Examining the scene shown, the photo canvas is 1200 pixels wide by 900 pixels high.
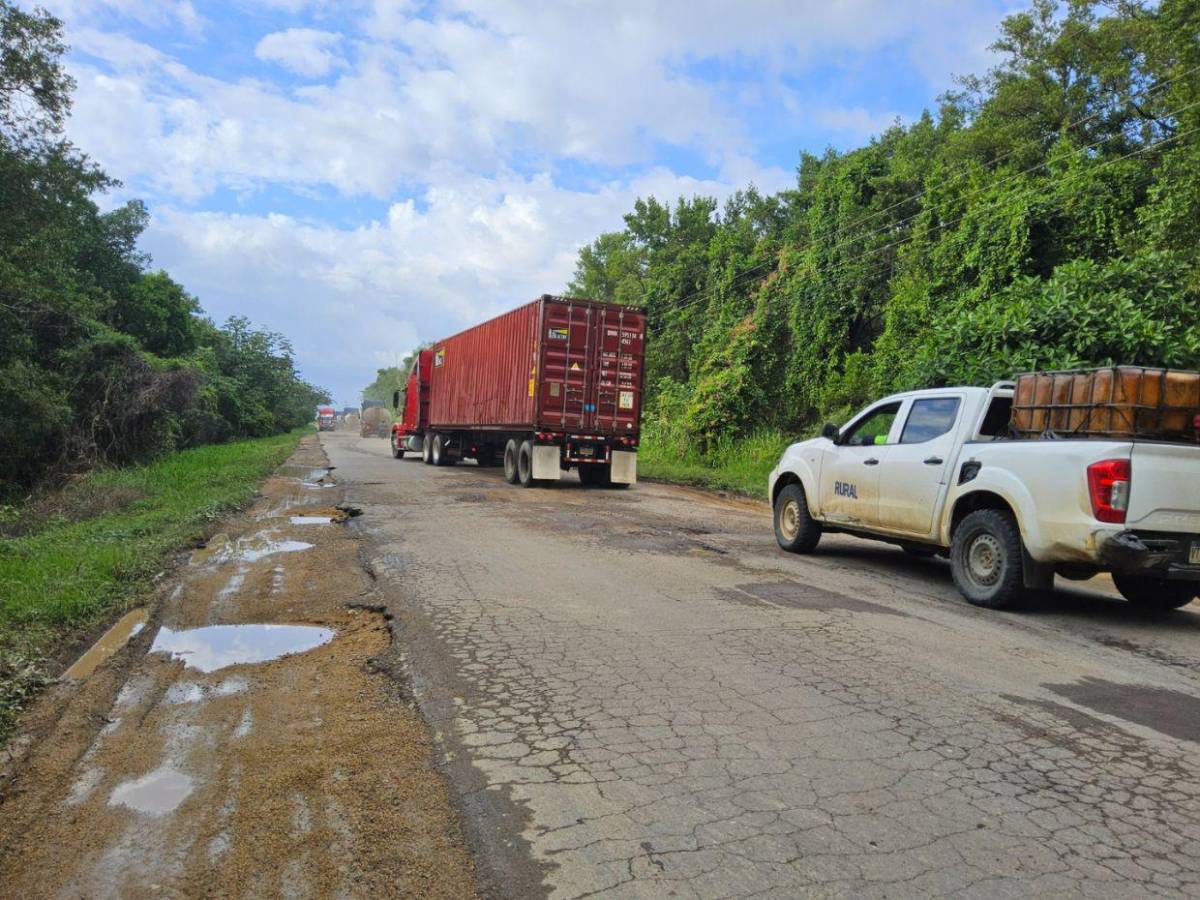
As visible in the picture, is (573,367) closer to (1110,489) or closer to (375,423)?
(1110,489)

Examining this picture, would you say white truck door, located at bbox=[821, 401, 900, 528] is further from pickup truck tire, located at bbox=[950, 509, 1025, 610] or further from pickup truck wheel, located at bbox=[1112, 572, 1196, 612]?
pickup truck wheel, located at bbox=[1112, 572, 1196, 612]

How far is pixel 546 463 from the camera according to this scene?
1750cm

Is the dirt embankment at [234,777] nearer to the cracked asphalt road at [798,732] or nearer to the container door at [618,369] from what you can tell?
the cracked asphalt road at [798,732]

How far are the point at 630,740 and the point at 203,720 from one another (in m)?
2.12

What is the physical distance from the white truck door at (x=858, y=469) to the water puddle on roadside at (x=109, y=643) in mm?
6384

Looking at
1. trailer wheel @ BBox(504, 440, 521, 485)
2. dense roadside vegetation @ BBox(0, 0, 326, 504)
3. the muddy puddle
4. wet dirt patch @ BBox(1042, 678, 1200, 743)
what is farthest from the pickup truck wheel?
dense roadside vegetation @ BBox(0, 0, 326, 504)

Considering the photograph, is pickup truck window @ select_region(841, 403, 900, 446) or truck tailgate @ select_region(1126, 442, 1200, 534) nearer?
truck tailgate @ select_region(1126, 442, 1200, 534)

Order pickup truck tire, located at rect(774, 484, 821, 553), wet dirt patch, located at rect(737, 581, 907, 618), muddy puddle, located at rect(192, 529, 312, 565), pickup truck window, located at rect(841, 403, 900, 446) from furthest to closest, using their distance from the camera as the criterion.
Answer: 1. pickup truck tire, located at rect(774, 484, 821, 553)
2. muddy puddle, located at rect(192, 529, 312, 565)
3. pickup truck window, located at rect(841, 403, 900, 446)
4. wet dirt patch, located at rect(737, 581, 907, 618)

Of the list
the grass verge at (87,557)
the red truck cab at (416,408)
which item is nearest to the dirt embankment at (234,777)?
the grass verge at (87,557)

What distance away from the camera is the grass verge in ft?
17.2

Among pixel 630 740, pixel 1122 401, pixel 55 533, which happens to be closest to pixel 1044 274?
pixel 1122 401

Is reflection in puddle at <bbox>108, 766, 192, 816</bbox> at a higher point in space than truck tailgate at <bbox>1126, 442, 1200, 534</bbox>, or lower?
lower

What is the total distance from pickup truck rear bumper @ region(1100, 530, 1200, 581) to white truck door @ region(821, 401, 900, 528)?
2.42m

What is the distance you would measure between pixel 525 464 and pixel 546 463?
0.74 m
